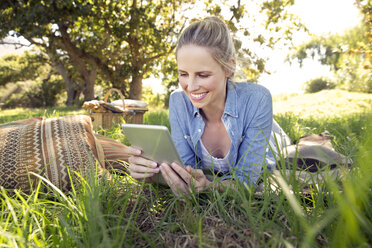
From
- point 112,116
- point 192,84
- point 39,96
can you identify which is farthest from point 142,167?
point 39,96

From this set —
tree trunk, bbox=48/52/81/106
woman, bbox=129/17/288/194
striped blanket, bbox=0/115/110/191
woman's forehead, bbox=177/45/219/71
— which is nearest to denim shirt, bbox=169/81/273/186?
woman, bbox=129/17/288/194

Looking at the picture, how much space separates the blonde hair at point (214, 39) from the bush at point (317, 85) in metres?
18.2

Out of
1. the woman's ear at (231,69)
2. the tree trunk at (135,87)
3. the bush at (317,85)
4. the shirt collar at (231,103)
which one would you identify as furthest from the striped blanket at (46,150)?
the bush at (317,85)

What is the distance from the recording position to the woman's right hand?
58.6 inches

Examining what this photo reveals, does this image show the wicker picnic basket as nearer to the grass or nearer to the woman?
the woman

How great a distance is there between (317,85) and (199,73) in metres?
19.0

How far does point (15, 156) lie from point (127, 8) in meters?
9.81

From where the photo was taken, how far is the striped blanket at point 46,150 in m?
1.81

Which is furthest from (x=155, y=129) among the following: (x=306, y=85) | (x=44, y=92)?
(x=44, y=92)

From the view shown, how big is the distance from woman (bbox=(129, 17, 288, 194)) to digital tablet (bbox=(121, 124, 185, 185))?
50 millimetres

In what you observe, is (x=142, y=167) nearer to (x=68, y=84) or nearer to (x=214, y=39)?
(x=214, y=39)

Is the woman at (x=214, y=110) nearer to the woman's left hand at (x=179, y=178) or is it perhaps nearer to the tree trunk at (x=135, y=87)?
the woman's left hand at (x=179, y=178)

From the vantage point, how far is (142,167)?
154cm

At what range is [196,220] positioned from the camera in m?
1.01
